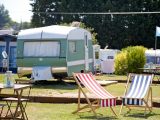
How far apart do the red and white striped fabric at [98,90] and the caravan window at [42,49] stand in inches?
254

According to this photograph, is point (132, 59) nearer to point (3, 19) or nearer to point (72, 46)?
point (72, 46)

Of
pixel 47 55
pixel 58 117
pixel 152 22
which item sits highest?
pixel 152 22

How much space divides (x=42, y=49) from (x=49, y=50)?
0.99 feet

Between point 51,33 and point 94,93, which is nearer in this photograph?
point 94,93

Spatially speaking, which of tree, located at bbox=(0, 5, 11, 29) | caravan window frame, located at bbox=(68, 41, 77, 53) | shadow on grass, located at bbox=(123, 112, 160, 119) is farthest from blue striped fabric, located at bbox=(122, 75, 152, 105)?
tree, located at bbox=(0, 5, 11, 29)

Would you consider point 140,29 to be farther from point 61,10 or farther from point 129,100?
point 129,100

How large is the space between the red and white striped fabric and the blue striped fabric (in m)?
0.42

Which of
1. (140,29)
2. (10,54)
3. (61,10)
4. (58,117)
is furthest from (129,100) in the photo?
(61,10)

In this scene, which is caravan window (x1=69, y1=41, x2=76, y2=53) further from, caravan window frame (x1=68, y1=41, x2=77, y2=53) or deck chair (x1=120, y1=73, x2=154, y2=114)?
deck chair (x1=120, y1=73, x2=154, y2=114)

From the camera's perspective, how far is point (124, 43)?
43438 millimetres

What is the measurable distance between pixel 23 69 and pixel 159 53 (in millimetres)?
12195

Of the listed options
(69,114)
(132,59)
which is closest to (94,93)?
(69,114)

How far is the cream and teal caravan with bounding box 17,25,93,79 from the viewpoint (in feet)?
51.7

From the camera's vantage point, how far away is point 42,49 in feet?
52.9
